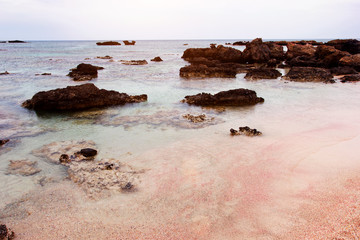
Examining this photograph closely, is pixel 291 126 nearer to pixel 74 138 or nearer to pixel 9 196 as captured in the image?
pixel 74 138

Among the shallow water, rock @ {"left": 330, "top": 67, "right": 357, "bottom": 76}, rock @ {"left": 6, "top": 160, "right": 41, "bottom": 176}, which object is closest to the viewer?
the shallow water

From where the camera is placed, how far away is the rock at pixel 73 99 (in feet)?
40.1

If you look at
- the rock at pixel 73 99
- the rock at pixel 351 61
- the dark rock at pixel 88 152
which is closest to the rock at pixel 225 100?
the rock at pixel 73 99

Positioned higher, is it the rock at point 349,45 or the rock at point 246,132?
the rock at point 349,45

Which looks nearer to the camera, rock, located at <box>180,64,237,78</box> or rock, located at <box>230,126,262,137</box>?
rock, located at <box>230,126,262,137</box>

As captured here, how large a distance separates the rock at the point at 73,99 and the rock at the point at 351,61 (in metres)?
25.5

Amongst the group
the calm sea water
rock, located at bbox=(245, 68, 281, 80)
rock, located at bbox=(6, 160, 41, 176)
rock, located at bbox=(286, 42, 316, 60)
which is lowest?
rock, located at bbox=(6, 160, 41, 176)

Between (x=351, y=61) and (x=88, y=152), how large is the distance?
1186 inches

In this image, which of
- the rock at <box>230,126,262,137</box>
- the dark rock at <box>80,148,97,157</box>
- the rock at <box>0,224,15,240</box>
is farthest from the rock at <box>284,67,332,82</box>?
the rock at <box>0,224,15,240</box>

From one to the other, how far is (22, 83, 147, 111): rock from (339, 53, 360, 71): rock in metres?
25.5

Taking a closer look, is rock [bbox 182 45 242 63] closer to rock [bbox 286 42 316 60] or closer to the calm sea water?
rock [bbox 286 42 316 60]

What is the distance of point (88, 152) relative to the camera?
7.10 meters

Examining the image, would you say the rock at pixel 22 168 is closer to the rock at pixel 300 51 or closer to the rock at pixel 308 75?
the rock at pixel 308 75

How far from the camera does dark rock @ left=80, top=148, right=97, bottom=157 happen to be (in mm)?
7078
